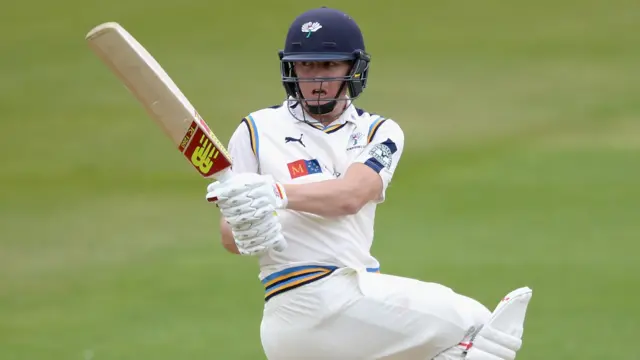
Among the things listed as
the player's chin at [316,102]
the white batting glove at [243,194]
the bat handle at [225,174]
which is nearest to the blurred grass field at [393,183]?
the player's chin at [316,102]

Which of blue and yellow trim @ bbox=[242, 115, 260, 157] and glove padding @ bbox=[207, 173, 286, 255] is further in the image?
blue and yellow trim @ bbox=[242, 115, 260, 157]

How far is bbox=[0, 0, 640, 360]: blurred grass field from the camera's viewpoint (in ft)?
26.6

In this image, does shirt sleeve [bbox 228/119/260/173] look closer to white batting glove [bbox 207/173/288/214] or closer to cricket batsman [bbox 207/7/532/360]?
cricket batsman [bbox 207/7/532/360]

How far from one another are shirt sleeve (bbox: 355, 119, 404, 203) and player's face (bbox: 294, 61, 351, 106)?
0.22 m

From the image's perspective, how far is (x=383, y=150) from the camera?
4.46m

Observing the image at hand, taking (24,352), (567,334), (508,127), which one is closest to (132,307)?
(24,352)

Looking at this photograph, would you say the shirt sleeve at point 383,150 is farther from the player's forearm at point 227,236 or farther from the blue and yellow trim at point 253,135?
the player's forearm at point 227,236

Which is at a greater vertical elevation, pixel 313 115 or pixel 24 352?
pixel 313 115

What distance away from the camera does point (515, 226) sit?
10125 millimetres

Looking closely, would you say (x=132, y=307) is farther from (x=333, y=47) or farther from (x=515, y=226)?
(x=333, y=47)

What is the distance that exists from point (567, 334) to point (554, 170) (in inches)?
175

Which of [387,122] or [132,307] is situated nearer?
[387,122]

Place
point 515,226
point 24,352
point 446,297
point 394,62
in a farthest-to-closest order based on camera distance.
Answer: point 394,62 → point 515,226 → point 24,352 → point 446,297

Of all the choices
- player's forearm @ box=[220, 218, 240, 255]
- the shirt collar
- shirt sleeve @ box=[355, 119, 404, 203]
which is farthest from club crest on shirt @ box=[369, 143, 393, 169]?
player's forearm @ box=[220, 218, 240, 255]
